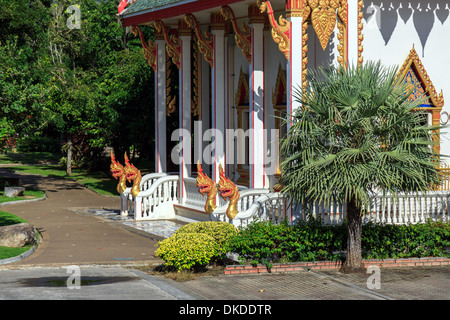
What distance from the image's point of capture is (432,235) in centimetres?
1399

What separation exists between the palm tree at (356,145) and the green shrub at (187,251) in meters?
1.78

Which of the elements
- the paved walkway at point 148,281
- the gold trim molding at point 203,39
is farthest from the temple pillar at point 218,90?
the paved walkway at point 148,281

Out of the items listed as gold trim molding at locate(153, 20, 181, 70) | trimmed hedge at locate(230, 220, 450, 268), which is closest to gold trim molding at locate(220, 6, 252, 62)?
gold trim molding at locate(153, 20, 181, 70)

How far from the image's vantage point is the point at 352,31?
51.2 feet

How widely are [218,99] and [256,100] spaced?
2.15 meters

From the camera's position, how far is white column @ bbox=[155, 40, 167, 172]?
22.4 meters

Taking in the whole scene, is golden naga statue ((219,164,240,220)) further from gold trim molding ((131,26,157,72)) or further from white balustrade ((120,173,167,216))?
gold trim molding ((131,26,157,72))

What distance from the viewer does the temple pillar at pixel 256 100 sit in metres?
17.3

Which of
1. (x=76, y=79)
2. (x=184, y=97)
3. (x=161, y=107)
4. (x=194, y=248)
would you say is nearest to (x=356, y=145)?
(x=194, y=248)

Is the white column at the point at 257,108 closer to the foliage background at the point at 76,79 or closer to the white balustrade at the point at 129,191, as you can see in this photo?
the white balustrade at the point at 129,191

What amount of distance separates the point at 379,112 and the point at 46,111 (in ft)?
64.5

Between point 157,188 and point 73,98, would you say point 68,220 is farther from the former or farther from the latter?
point 73,98

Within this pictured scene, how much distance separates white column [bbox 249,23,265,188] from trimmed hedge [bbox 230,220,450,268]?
362cm
